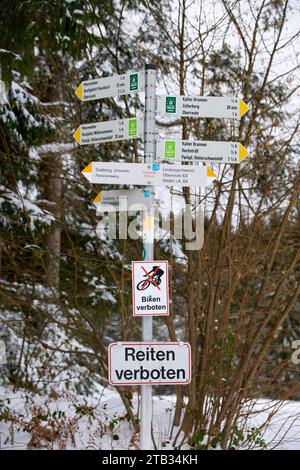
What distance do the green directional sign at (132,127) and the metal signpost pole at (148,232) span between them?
9 centimetres

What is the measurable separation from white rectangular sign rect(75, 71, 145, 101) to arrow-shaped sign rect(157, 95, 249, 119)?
0.19m

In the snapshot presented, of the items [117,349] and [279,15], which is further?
[279,15]

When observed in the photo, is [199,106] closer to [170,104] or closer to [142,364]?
[170,104]

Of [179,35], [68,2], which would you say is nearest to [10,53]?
[68,2]

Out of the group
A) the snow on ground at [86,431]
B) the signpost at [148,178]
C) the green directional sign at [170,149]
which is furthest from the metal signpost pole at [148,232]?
the snow on ground at [86,431]

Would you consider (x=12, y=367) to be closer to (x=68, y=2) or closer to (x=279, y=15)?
(x=68, y=2)

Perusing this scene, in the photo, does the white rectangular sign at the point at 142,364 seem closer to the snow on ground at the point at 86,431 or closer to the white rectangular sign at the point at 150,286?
the white rectangular sign at the point at 150,286

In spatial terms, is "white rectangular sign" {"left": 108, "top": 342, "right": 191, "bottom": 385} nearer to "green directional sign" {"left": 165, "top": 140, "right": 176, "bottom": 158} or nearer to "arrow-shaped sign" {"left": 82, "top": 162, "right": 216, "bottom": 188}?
"arrow-shaped sign" {"left": 82, "top": 162, "right": 216, "bottom": 188}

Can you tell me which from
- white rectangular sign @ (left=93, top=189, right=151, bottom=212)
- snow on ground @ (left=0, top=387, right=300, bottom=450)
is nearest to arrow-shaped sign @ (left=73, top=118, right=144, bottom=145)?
white rectangular sign @ (left=93, top=189, right=151, bottom=212)

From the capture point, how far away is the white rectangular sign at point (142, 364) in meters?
4.62

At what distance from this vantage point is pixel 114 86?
5152mm
